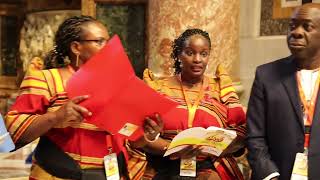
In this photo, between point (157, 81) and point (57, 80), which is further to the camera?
point (157, 81)

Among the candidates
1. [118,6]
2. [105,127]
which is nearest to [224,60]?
[118,6]

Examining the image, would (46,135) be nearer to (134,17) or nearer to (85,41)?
(85,41)

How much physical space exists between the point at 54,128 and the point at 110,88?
0.35m

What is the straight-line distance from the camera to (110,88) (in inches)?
95.4

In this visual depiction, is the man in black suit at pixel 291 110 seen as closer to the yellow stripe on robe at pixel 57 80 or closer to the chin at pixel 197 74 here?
the chin at pixel 197 74

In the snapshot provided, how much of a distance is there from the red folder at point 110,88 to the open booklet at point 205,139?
0.38 metres

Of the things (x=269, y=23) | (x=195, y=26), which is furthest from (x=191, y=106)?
(x=269, y=23)

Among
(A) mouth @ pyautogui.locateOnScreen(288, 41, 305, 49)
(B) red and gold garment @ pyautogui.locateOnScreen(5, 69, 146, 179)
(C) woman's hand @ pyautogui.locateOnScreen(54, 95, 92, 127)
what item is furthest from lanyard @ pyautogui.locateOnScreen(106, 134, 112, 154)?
(A) mouth @ pyautogui.locateOnScreen(288, 41, 305, 49)

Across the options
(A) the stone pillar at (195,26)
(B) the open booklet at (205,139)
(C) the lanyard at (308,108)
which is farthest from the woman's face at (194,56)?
(A) the stone pillar at (195,26)

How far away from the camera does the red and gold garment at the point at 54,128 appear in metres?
2.52

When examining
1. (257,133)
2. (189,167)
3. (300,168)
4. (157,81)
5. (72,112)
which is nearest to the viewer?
(72,112)

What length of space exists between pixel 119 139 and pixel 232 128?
69 centimetres

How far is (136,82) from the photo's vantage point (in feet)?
7.94

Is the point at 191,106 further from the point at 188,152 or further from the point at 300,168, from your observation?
the point at 300,168
